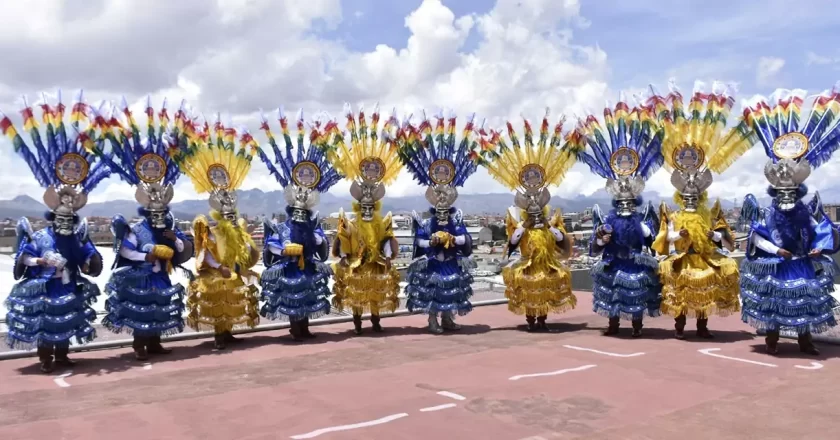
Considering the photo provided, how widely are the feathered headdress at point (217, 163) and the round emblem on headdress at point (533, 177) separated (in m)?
3.64

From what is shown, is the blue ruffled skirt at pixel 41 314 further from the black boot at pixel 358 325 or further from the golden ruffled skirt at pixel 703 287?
the golden ruffled skirt at pixel 703 287

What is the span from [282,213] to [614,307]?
4.57 metres

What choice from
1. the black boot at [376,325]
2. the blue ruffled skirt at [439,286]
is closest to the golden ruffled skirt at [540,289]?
the blue ruffled skirt at [439,286]

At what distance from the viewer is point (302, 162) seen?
8883mm

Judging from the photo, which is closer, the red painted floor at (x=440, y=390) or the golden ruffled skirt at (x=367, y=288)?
the red painted floor at (x=440, y=390)

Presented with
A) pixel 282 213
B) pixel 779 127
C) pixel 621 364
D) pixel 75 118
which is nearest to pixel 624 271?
pixel 621 364

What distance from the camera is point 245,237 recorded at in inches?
344

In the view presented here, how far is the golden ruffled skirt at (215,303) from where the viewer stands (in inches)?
325

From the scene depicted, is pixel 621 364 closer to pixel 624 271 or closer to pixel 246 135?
pixel 624 271

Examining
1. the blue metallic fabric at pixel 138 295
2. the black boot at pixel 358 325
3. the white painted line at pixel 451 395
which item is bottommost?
the white painted line at pixel 451 395

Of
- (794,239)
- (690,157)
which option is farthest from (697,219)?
(794,239)

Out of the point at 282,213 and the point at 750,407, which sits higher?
the point at 282,213

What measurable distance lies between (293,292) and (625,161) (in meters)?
4.49

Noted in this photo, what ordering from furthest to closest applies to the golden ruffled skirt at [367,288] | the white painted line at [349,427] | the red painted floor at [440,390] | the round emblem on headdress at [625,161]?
the golden ruffled skirt at [367,288]
the round emblem on headdress at [625,161]
the red painted floor at [440,390]
the white painted line at [349,427]
